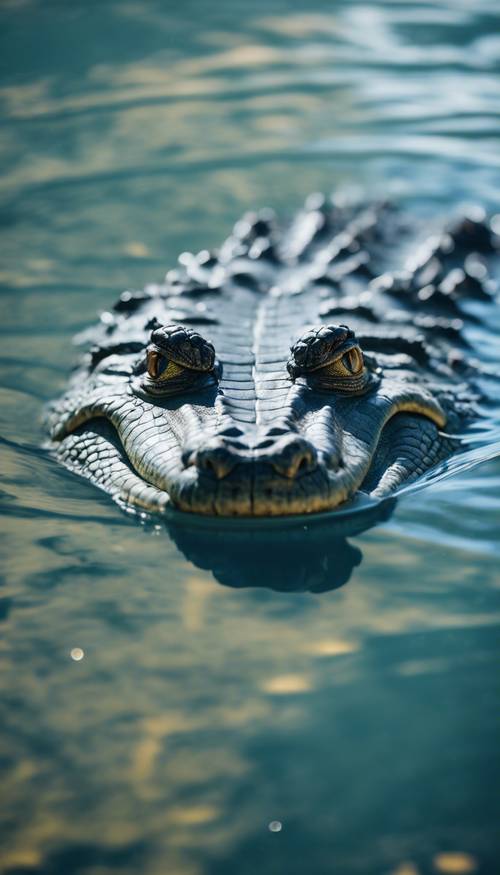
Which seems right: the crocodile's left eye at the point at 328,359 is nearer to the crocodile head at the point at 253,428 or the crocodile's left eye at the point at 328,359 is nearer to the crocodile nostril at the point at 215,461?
the crocodile head at the point at 253,428

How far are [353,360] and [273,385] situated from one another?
41 centimetres

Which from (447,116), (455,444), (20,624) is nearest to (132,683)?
(20,624)

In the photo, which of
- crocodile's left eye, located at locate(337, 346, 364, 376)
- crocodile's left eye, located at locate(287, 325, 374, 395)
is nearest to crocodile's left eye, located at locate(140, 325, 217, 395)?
crocodile's left eye, located at locate(287, 325, 374, 395)

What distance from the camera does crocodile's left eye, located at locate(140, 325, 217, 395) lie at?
5074mm

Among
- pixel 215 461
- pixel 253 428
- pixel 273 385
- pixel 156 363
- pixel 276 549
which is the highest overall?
pixel 156 363

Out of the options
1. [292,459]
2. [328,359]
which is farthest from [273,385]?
[292,459]

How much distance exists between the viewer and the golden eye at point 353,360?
5137mm

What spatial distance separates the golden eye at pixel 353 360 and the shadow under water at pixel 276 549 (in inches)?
31.7

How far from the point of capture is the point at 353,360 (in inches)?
203

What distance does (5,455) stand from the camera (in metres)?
5.57

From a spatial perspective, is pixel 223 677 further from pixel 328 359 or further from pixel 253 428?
pixel 328 359

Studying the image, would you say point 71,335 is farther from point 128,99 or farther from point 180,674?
point 128,99

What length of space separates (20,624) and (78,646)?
0.27 meters

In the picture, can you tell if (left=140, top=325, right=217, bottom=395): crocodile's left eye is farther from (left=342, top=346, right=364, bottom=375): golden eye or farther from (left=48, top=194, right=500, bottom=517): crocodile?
(left=342, top=346, right=364, bottom=375): golden eye
